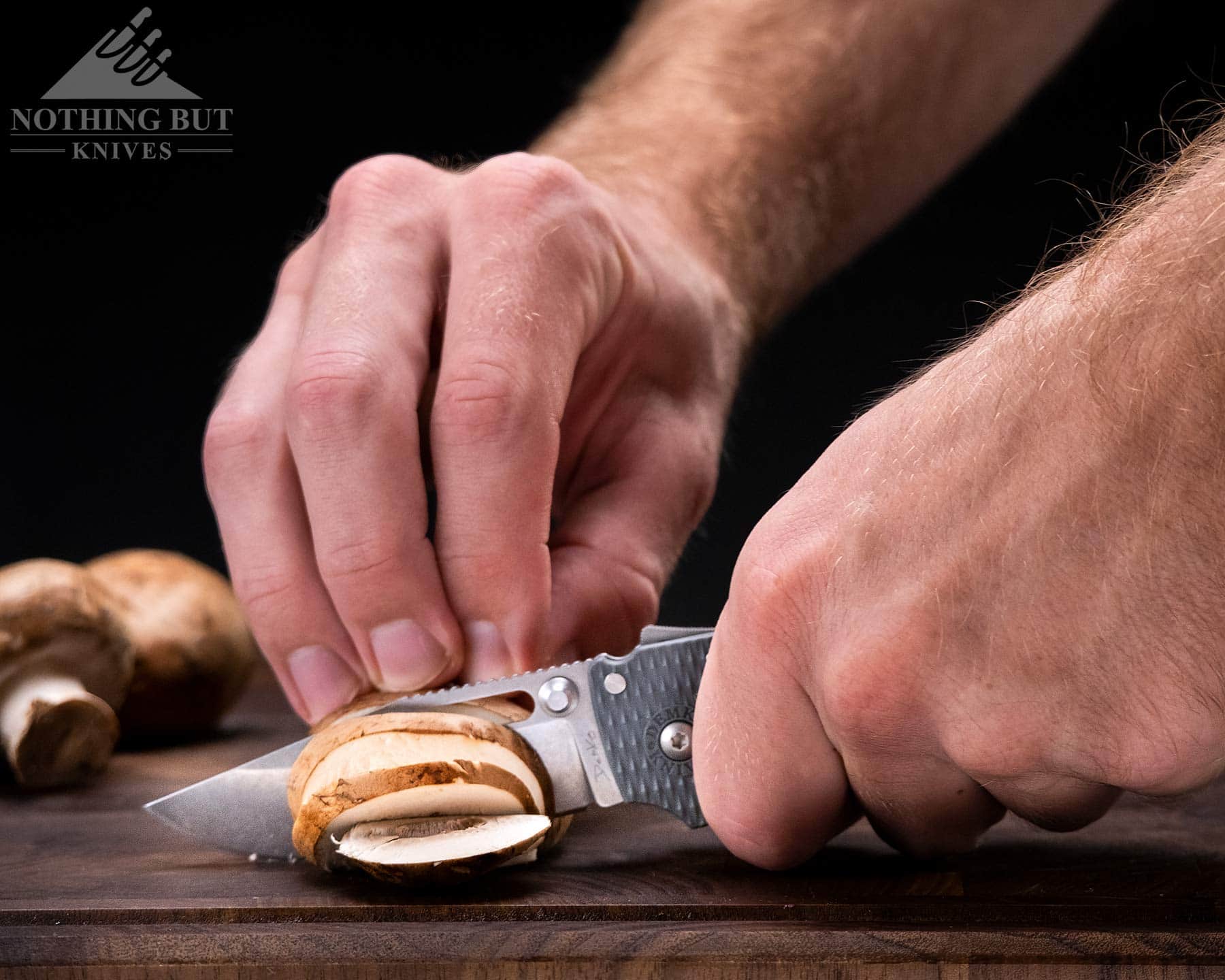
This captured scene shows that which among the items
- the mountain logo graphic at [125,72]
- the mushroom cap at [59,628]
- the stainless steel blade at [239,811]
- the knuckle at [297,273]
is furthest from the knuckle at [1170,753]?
the mountain logo graphic at [125,72]

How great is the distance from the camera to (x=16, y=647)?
1.11 metres

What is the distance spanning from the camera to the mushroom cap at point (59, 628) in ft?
3.66

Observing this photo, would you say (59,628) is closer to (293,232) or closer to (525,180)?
(525,180)

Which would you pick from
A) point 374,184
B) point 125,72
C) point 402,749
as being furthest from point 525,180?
point 125,72

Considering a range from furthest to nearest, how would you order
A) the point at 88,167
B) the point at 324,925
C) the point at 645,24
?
the point at 88,167 → the point at 645,24 → the point at 324,925

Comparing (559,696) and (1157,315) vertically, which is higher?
(1157,315)

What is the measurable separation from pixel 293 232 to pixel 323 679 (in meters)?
1.44

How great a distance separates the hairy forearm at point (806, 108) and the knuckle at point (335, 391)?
674mm

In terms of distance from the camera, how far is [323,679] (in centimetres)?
97

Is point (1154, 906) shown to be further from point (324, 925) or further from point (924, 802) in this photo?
point (324, 925)

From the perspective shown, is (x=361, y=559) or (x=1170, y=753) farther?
(x=361, y=559)

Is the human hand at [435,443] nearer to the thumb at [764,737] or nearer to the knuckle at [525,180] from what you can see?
the knuckle at [525,180]

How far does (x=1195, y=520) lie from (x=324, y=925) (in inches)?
19.3

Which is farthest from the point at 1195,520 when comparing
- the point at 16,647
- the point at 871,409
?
the point at 16,647
